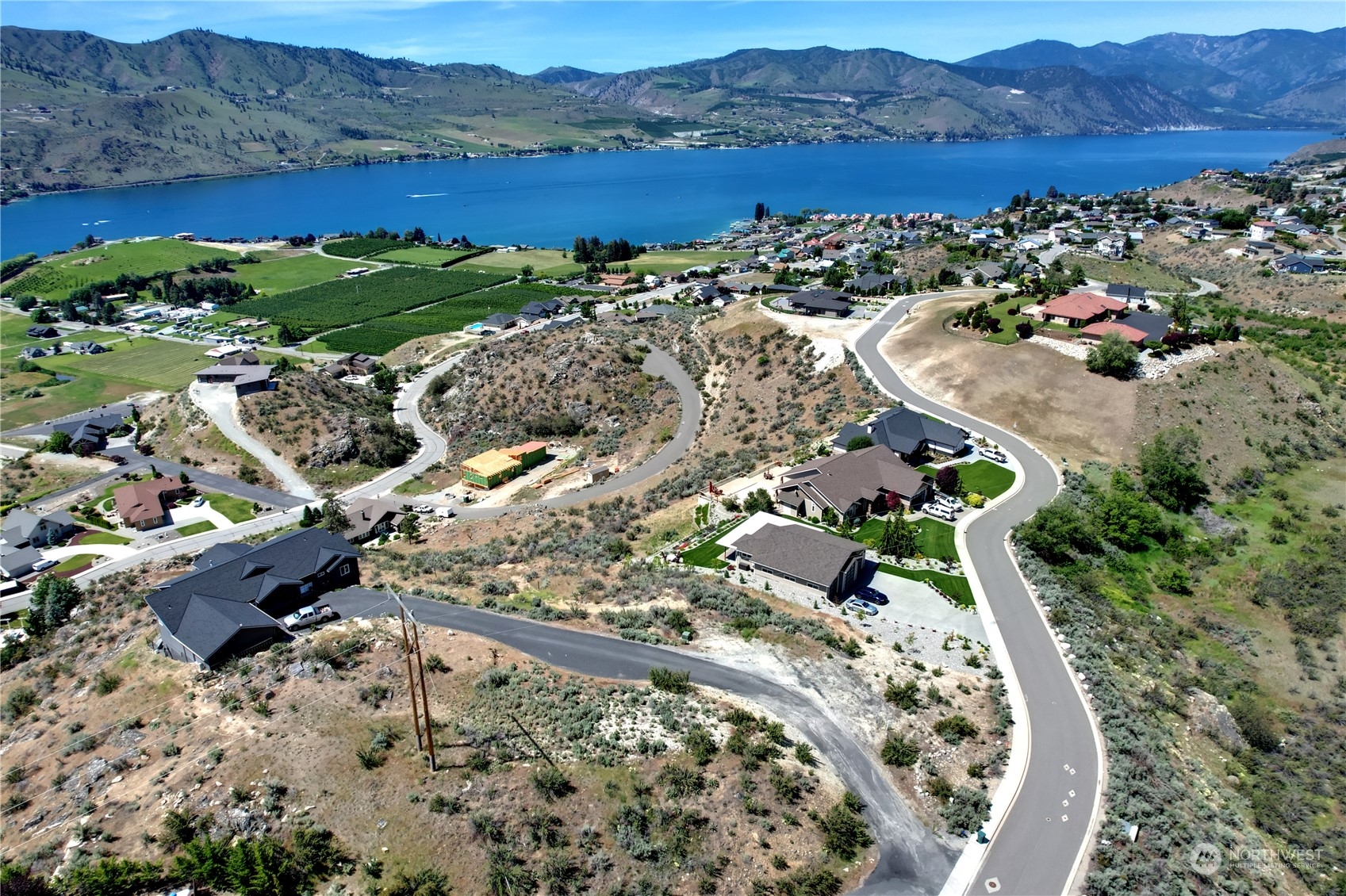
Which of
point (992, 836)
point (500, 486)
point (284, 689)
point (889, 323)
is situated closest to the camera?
point (992, 836)

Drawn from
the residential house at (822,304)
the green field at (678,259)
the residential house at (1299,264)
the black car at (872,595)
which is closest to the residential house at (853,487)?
the black car at (872,595)

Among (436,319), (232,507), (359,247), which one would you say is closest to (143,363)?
(436,319)

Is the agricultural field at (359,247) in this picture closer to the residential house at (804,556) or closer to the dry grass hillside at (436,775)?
the residential house at (804,556)

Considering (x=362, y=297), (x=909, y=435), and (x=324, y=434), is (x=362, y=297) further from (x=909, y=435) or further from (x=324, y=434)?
(x=909, y=435)

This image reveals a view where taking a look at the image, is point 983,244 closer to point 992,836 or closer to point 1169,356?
point 1169,356

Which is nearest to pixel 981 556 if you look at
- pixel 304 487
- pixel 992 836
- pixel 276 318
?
pixel 992 836

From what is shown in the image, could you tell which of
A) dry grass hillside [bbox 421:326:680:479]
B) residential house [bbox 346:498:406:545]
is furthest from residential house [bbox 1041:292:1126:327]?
residential house [bbox 346:498:406:545]

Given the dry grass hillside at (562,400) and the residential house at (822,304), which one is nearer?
the dry grass hillside at (562,400)
